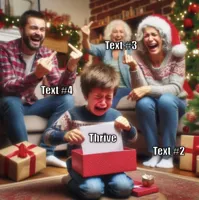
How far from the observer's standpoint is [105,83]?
1099mm

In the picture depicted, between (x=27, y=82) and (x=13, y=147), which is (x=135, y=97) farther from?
(x=13, y=147)

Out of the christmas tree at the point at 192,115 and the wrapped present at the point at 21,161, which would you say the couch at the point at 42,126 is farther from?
the wrapped present at the point at 21,161

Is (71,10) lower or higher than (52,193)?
higher

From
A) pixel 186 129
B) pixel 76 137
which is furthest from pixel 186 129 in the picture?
pixel 76 137

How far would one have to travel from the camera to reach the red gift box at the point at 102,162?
1051 mm

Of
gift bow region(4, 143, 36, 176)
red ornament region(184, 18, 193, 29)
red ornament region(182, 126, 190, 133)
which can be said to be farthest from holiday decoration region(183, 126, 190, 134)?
red ornament region(184, 18, 193, 29)

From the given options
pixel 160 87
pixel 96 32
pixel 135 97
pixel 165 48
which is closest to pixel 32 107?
pixel 135 97

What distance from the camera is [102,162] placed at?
3.52 ft

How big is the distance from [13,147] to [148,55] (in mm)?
970

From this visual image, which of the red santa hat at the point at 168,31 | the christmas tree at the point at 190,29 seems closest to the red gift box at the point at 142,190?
the red santa hat at the point at 168,31

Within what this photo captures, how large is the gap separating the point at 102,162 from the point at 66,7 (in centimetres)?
367

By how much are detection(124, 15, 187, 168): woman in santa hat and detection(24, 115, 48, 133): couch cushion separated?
1.76 feet

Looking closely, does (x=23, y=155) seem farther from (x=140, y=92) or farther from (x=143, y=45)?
(x=143, y=45)

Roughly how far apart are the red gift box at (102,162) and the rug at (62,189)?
122mm
